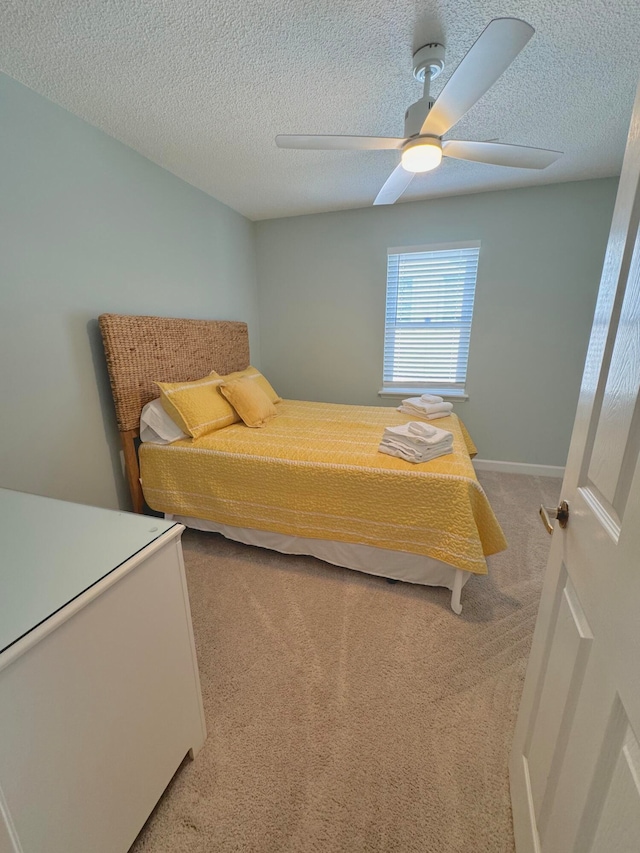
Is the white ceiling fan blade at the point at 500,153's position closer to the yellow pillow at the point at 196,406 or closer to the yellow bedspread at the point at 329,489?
the yellow bedspread at the point at 329,489

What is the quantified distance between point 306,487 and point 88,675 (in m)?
1.24

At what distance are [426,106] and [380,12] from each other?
0.34m

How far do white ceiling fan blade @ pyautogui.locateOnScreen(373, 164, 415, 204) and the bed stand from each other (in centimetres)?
144

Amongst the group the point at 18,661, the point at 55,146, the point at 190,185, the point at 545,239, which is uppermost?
the point at 190,185

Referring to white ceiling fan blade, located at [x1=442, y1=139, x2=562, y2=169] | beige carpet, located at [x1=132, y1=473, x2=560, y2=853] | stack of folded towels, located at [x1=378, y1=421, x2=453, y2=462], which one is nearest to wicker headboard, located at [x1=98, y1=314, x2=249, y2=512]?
beige carpet, located at [x1=132, y1=473, x2=560, y2=853]

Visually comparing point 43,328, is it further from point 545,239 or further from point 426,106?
point 545,239

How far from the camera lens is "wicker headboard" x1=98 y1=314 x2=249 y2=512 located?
6.54 ft

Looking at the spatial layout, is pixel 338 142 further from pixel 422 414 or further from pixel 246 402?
pixel 422 414

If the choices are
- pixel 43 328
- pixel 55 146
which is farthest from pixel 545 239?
pixel 43 328

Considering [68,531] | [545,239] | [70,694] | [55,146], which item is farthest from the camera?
[545,239]

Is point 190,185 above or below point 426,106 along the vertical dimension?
above

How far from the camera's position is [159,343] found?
2.30 metres

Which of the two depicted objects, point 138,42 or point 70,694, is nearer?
point 70,694

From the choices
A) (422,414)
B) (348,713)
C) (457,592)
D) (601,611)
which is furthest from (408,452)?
(601,611)
